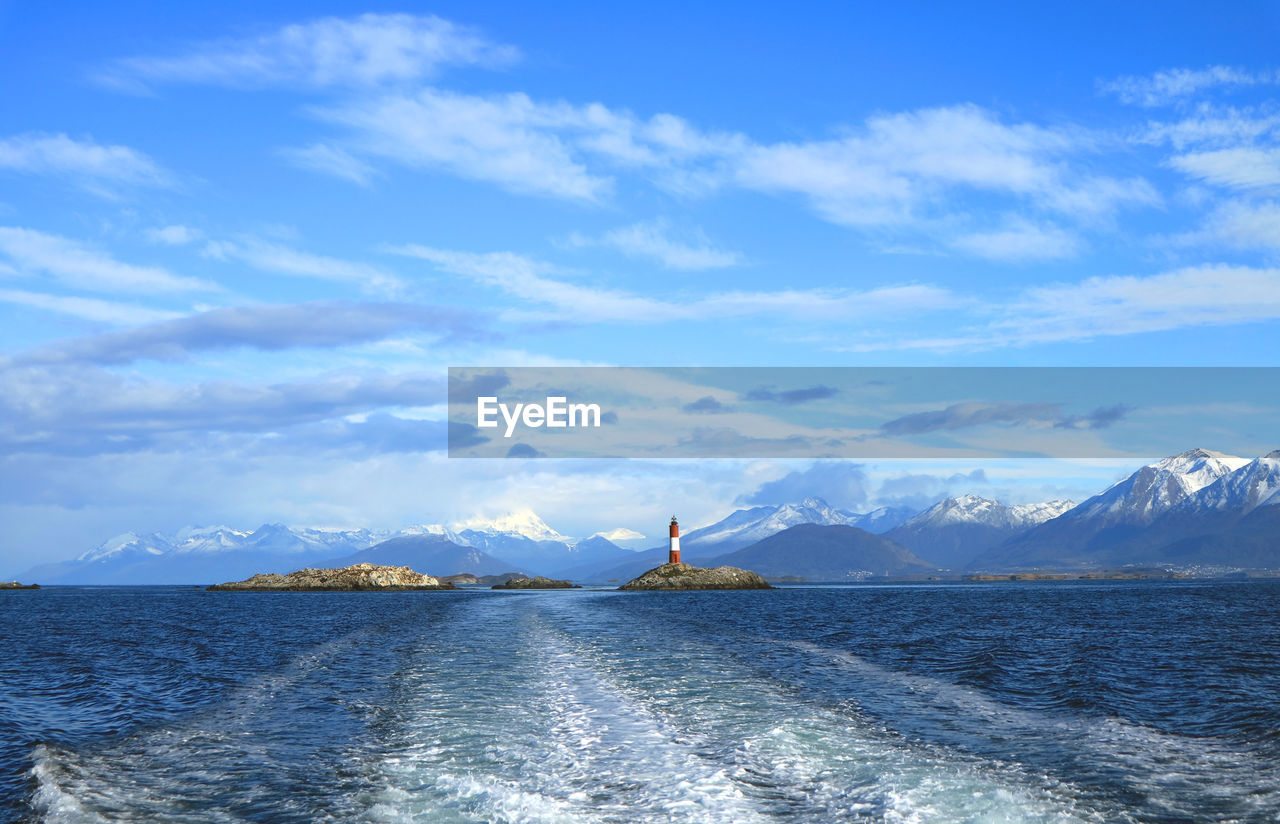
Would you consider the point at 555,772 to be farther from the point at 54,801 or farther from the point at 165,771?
the point at 54,801

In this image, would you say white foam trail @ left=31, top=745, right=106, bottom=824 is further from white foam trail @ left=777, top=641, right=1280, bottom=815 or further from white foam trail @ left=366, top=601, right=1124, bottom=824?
white foam trail @ left=777, top=641, right=1280, bottom=815

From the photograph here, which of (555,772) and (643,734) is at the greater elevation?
(555,772)

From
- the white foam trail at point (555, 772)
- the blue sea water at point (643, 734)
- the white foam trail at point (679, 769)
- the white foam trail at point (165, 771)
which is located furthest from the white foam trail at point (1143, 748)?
the white foam trail at point (165, 771)

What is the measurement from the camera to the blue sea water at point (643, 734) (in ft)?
55.3

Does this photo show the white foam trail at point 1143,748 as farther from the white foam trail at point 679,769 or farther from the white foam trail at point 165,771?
the white foam trail at point 165,771

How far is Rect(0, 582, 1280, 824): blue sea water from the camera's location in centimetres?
1686

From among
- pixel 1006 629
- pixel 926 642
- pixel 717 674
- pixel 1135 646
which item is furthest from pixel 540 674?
pixel 1006 629

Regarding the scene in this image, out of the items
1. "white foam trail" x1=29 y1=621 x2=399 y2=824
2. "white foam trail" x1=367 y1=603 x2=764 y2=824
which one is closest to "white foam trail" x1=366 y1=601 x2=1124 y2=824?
"white foam trail" x1=367 y1=603 x2=764 y2=824

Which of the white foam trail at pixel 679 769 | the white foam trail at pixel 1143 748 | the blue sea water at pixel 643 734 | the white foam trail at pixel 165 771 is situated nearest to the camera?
the white foam trail at pixel 679 769

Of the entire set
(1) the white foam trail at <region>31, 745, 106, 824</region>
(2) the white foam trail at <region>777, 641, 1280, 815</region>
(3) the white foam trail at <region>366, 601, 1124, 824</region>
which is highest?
(1) the white foam trail at <region>31, 745, 106, 824</region>

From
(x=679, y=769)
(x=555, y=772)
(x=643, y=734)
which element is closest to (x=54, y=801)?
(x=555, y=772)

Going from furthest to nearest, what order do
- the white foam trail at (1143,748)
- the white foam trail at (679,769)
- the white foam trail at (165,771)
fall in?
the white foam trail at (1143,748) → the white foam trail at (165,771) → the white foam trail at (679,769)

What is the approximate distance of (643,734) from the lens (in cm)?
2333

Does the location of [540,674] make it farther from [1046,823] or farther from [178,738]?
[1046,823]
